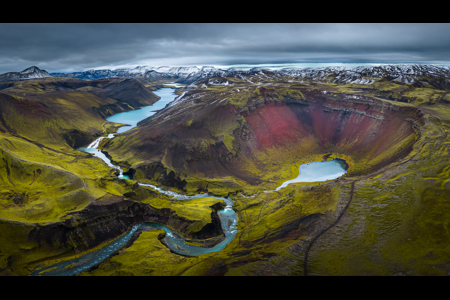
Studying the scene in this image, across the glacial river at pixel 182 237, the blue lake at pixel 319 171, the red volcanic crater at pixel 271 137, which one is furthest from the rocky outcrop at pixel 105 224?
the blue lake at pixel 319 171

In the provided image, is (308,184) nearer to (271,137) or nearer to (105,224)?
(271,137)

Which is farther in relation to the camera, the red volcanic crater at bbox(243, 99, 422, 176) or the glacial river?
the red volcanic crater at bbox(243, 99, 422, 176)

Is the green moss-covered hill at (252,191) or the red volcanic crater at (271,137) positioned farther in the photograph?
the red volcanic crater at (271,137)

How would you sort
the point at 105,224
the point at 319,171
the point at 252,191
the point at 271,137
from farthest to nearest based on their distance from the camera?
the point at 271,137 → the point at 319,171 → the point at 252,191 → the point at 105,224

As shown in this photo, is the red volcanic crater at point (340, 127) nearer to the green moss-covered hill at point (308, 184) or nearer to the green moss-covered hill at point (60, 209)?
the green moss-covered hill at point (308, 184)

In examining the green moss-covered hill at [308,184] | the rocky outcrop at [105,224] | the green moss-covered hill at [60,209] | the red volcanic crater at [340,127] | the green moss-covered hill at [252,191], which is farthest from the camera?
the red volcanic crater at [340,127]

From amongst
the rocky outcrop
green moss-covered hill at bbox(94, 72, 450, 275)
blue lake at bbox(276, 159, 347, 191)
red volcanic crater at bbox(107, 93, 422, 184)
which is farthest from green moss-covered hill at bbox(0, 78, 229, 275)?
blue lake at bbox(276, 159, 347, 191)

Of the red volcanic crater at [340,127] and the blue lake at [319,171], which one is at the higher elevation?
the red volcanic crater at [340,127]

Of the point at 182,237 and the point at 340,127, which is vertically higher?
the point at 340,127

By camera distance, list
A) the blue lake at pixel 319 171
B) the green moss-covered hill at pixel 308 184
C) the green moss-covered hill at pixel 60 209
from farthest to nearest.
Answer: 1. the blue lake at pixel 319 171
2. the green moss-covered hill at pixel 60 209
3. the green moss-covered hill at pixel 308 184

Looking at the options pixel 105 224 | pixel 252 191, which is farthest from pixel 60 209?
pixel 252 191

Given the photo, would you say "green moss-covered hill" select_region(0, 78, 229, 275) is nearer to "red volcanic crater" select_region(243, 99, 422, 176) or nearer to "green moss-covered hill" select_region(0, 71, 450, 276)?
"green moss-covered hill" select_region(0, 71, 450, 276)
